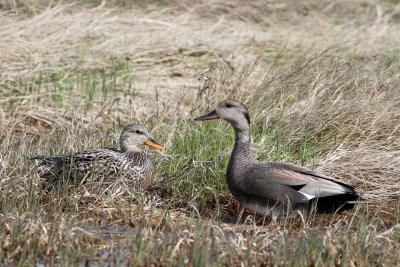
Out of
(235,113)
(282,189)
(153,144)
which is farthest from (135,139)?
(282,189)

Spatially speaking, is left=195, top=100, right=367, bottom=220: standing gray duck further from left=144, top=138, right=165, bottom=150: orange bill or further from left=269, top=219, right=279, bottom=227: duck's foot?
left=144, top=138, right=165, bottom=150: orange bill

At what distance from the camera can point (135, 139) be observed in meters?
6.64

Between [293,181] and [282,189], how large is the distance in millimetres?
102

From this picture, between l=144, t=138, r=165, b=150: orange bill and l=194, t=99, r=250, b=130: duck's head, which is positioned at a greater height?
l=194, t=99, r=250, b=130: duck's head

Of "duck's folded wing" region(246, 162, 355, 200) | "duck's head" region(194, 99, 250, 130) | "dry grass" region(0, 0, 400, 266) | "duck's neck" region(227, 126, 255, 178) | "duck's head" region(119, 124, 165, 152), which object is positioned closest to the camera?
"dry grass" region(0, 0, 400, 266)

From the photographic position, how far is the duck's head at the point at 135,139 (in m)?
6.64

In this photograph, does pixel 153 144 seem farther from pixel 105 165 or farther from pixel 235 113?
pixel 235 113

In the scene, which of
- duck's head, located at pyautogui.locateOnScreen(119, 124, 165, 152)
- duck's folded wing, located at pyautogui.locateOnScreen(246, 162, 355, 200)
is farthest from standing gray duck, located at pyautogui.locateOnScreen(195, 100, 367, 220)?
duck's head, located at pyautogui.locateOnScreen(119, 124, 165, 152)

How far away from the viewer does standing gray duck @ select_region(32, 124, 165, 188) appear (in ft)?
20.1

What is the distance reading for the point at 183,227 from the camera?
18.3ft

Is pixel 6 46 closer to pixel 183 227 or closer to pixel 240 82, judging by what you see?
pixel 240 82

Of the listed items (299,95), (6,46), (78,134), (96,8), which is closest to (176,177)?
(78,134)

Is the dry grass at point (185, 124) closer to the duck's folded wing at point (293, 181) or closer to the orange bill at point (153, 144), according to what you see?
the orange bill at point (153, 144)

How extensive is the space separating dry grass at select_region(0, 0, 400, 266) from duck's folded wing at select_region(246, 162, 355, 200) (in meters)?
0.23
